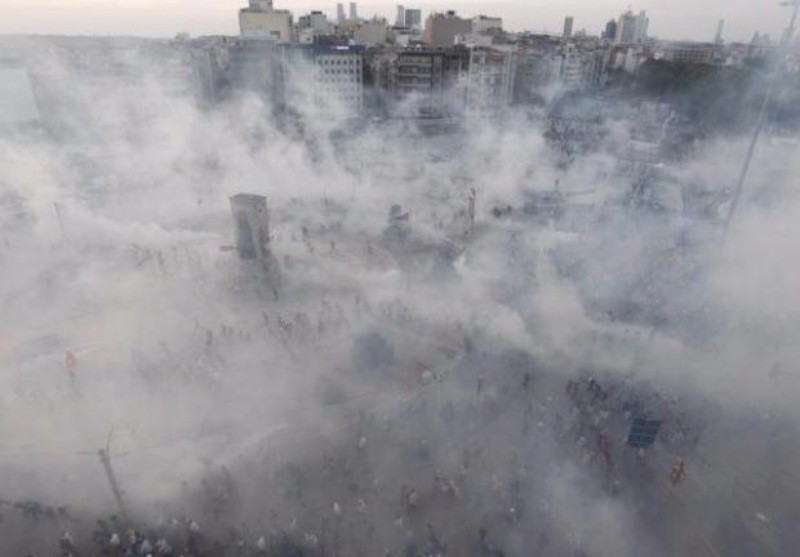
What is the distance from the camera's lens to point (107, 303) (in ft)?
58.7

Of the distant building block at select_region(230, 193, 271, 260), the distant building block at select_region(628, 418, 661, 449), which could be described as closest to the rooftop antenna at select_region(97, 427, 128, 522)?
the distant building block at select_region(628, 418, 661, 449)

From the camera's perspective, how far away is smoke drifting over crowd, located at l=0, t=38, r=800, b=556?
1085 cm

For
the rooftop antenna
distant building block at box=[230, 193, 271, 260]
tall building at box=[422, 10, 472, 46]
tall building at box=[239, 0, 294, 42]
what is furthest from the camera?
tall building at box=[422, 10, 472, 46]

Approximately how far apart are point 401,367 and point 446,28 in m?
67.6

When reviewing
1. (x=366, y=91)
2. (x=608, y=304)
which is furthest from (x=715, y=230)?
(x=366, y=91)

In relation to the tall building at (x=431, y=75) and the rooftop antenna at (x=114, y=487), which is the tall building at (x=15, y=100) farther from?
the rooftop antenna at (x=114, y=487)

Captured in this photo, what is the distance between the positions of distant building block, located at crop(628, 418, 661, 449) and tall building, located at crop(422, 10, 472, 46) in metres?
69.0

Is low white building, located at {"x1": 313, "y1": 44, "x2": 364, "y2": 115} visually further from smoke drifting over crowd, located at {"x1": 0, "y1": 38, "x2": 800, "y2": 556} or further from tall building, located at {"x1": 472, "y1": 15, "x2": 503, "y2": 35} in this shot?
tall building, located at {"x1": 472, "y1": 15, "x2": 503, "y2": 35}

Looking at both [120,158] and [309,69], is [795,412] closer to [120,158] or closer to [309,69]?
[120,158]

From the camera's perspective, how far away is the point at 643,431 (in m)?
11.4

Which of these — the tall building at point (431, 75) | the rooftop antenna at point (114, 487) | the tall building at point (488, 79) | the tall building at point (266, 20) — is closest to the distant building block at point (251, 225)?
the rooftop antenna at point (114, 487)

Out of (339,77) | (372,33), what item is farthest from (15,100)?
(339,77)

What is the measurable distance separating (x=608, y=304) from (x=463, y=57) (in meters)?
36.4

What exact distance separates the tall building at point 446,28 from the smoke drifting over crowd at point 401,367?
5050 cm
